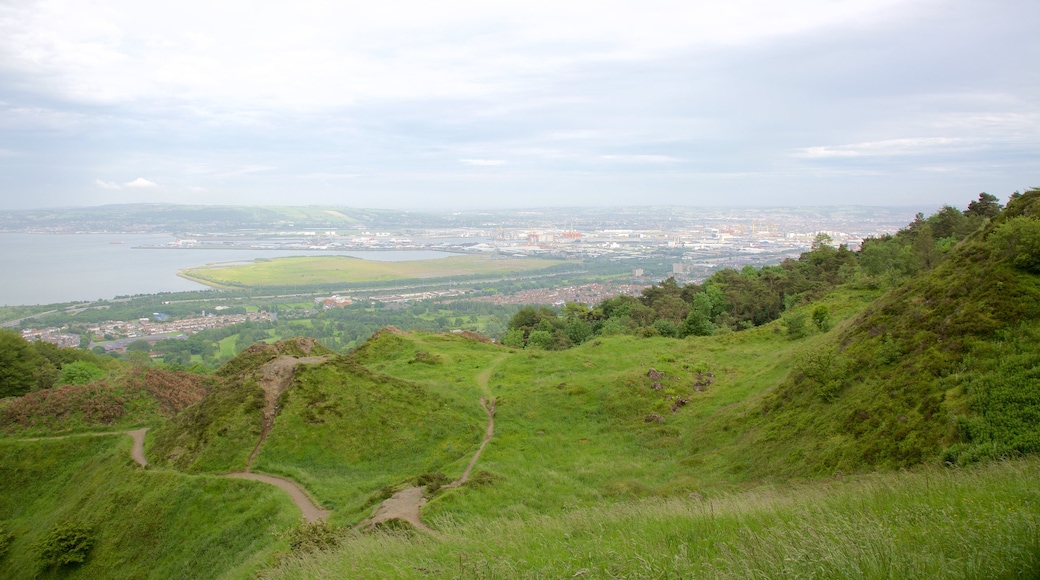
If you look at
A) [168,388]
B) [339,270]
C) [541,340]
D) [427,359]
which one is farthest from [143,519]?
[339,270]

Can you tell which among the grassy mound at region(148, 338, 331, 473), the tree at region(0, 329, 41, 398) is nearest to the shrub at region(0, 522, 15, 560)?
the grassy mound at region(148, 338, 331, 473)

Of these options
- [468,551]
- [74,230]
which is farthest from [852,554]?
[74,230]

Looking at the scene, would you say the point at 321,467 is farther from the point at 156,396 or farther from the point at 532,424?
the point at 156,396

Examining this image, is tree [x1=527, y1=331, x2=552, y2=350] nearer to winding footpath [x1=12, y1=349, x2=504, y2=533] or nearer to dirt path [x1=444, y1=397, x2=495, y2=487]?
winding footpath [x1=12, y1=349, x2=504, y2=533]

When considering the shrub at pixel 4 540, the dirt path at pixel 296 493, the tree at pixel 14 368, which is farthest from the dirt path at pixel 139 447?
the tree at pixel 14 368

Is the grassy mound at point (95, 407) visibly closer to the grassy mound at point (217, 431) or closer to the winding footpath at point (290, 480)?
the winding footpath at point (290, 480)
